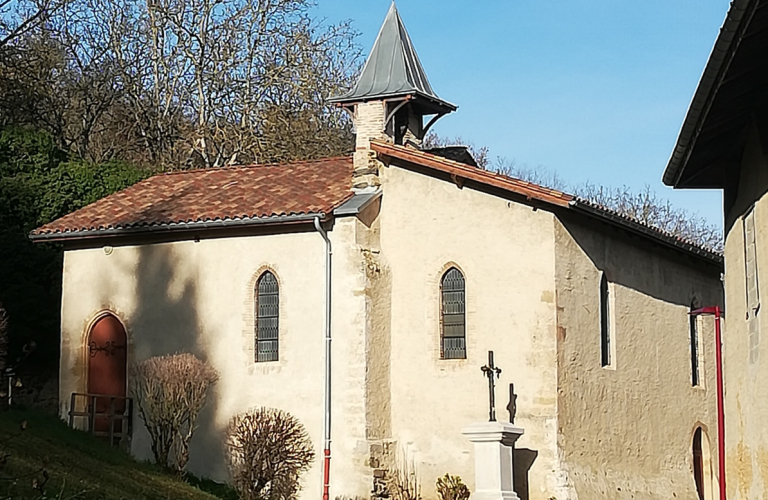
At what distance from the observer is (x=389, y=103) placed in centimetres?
2233

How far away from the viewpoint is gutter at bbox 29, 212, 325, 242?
21.0m

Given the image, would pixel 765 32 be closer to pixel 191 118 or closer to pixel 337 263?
pixel 337 263

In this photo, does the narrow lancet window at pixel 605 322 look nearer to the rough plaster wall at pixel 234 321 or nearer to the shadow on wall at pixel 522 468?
the shadow on wall at pixel 522 468

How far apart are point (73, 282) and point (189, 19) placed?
47.1 ft

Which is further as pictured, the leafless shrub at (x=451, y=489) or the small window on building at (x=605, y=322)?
the small window on building at (x=605, y=322)

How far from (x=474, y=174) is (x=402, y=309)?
2.85 meters

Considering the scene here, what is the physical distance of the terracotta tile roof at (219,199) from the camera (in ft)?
70.5

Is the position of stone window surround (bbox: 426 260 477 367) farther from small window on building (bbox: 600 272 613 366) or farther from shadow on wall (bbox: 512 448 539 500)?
small window on building (bbox: 600 272 613 366)

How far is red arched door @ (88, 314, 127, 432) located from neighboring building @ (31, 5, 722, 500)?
0.03 metres

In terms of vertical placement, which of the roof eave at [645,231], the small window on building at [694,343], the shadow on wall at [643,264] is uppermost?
the roof eave at [645,231]

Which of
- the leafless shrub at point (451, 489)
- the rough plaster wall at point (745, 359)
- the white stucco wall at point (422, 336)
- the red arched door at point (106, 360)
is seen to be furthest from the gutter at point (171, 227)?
the rough plaster wall at point (745, 359)

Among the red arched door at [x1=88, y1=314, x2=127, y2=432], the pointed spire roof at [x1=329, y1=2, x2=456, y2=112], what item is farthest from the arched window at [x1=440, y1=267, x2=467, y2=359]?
the red arched door at [x1=88, y1=314, x2=127, y2=432]

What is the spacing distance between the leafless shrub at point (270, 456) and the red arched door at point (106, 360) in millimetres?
3271

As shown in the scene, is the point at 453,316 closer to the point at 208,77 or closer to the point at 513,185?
the point at 513,185
